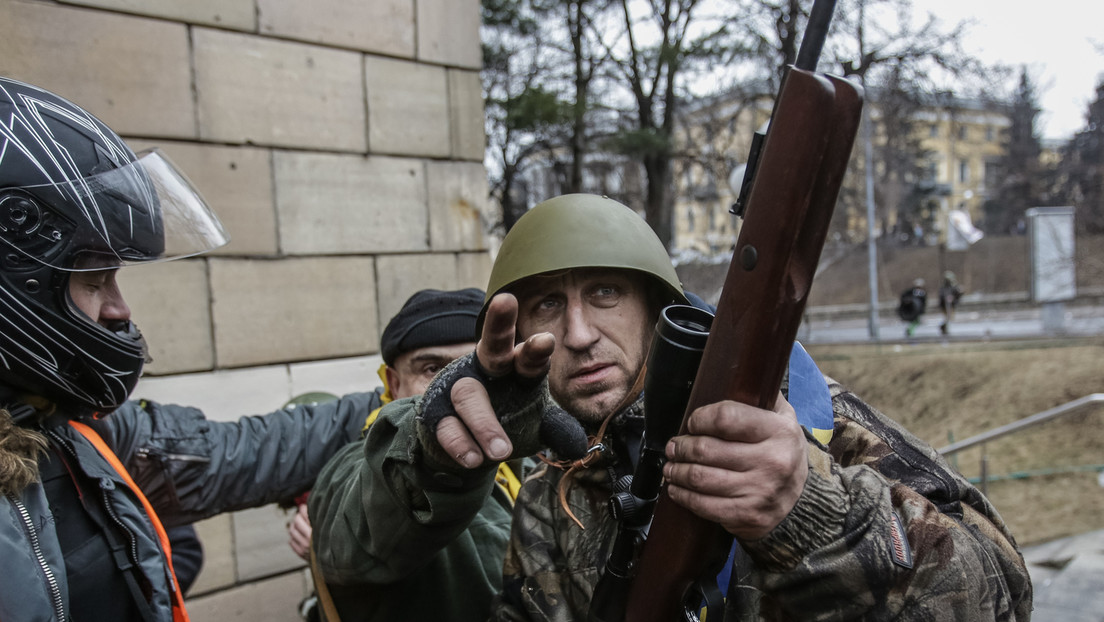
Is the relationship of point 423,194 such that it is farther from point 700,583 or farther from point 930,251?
point 930,251

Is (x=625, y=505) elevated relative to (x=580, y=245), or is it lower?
lower

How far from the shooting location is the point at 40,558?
1499 millimetres

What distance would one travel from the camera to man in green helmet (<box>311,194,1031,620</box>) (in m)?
1.12

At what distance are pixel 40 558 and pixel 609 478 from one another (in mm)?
1240

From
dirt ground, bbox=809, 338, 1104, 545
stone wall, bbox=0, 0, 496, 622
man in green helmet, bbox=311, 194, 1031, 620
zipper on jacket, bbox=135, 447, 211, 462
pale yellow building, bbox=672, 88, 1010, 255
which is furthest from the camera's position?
pale yellow building, bbox=672, 88, 1010, 255

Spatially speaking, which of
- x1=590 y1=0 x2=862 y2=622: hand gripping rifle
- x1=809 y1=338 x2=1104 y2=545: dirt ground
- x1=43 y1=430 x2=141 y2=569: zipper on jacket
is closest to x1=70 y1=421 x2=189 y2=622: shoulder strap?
x1=43 y1=430 x2=141 y2=569: zipper on jacket

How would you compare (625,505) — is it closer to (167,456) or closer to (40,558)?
(40,558)

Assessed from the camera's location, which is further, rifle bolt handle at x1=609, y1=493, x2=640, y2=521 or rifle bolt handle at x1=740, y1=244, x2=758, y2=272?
rifle bolt handle at x1=609, y1=493, x2=640, y2=521

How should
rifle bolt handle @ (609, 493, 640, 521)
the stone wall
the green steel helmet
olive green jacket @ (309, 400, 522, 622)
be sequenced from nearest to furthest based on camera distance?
rifle bolt handle @ (609, 493, 640, 521) → olive green jacket @ (309, 400, 522, 622) → the green steel helmet → the stone wall

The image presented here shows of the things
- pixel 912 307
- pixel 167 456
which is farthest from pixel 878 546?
pixel 912 307

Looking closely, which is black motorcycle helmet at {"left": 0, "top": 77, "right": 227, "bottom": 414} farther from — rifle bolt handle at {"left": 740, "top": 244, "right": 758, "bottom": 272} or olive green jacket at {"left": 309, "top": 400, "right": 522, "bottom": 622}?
rifle bolt handle at {"left": 740, "top": 244, "right": 758, "bottom": 272}

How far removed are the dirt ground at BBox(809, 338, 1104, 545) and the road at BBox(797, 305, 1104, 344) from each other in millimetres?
1553

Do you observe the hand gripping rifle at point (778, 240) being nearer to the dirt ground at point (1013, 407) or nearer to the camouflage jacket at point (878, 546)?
the camouflage jacket at point (878, 546)

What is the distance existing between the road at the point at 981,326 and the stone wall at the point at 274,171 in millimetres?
11063
